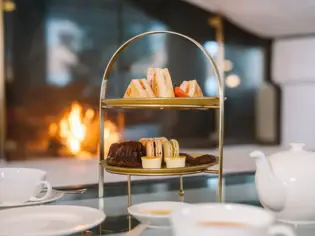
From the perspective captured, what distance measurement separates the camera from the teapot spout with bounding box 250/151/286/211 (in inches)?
30.6

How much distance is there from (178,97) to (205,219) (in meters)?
0.37

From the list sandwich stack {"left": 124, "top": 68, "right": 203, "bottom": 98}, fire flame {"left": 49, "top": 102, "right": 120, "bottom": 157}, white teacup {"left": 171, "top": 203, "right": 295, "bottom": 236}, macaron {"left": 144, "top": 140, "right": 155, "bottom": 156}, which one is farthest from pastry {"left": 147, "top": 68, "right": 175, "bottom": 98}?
fire flame {"left": 49, "top": 102, "right": 120, "bottom": 157}

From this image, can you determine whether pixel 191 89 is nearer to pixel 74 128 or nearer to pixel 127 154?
pixel 127 154

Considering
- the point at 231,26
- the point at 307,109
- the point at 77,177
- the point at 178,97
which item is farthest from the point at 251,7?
the point at 178,97

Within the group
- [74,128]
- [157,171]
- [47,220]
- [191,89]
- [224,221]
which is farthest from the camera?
[74,128]

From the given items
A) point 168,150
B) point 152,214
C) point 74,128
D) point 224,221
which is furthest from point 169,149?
point 74,128

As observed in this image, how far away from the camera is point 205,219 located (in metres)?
0.60

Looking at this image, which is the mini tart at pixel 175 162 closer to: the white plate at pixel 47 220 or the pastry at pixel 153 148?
the pastry at pixel 153 148

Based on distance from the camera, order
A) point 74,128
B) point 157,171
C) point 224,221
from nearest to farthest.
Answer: point 224,221 → point 157,171 → point 74,128

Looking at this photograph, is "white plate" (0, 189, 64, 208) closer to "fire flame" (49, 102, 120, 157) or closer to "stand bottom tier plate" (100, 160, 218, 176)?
"stand bottom tier plate" (100, 160, 218, 176)

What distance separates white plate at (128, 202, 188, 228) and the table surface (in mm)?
15

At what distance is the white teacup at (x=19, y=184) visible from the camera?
2.78 feet

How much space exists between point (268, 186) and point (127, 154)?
0.29m

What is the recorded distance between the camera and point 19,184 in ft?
2.81
